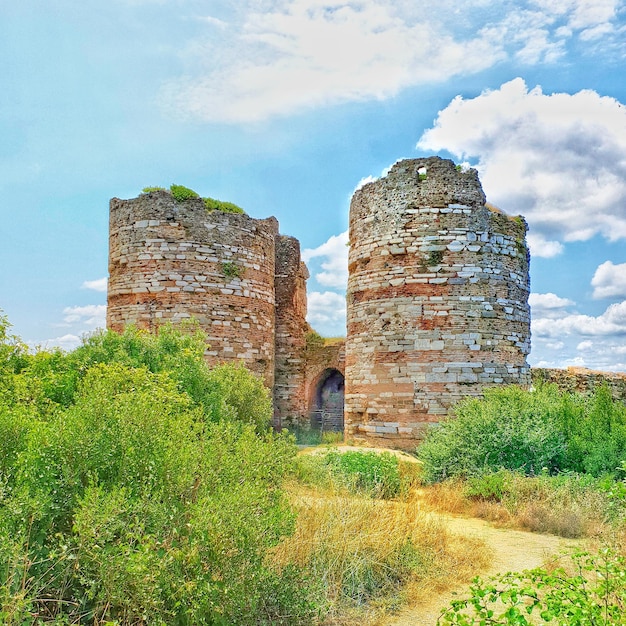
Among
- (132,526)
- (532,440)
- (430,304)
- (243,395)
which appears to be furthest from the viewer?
(430,304)

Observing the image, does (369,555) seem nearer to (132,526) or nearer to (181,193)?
(132,526)

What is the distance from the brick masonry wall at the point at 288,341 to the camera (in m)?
18.0

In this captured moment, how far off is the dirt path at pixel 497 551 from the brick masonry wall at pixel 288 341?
10115 mm

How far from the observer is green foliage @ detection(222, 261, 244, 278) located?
1452 centimetres

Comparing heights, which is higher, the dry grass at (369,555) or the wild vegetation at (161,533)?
the wild vegetation at (161,533)

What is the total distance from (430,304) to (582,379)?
5.94 m

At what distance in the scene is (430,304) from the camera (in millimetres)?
12469

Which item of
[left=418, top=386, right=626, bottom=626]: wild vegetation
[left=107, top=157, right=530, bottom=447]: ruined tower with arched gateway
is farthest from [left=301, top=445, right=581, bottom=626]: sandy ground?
[left=107, top=157, right=530, bottom=447]: ruined tower with arched gateway

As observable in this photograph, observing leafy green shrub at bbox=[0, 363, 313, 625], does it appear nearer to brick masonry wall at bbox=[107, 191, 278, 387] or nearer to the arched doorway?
brick masonry wall at bbox=[107, 191, 278, 387]

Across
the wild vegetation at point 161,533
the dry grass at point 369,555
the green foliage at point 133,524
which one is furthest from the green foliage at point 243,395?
the green foliage at point 133,524

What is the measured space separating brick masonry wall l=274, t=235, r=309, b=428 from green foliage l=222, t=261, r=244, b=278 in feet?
12.3

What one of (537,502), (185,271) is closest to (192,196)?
(185,271)

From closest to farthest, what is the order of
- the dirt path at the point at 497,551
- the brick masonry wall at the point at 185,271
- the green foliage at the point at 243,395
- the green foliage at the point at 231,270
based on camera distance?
the dirt path at the point at 497,551 → the green foliage at the point at 243,395 → the brick masonry wall at the point at 185,271 → the green foliage at the point at 231,270

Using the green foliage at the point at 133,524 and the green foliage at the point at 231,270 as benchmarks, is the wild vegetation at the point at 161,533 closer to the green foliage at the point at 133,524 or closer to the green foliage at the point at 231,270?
the green foliage at the point at 133,524
